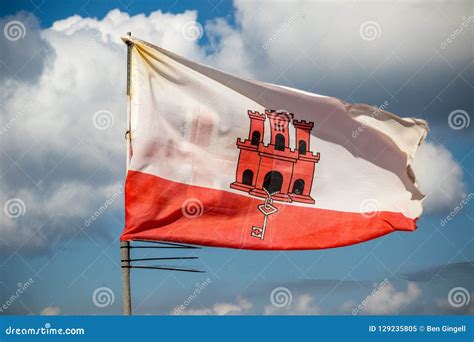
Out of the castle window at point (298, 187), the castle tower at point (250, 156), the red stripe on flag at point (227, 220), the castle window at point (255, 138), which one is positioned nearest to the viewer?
the red stripe on flag at point (227, 220)

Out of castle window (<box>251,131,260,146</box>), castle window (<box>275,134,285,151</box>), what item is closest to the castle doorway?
castle window (<box>275,134,285,151</box>)

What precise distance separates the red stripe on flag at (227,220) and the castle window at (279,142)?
1060mm

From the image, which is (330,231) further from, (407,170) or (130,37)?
(130,37)

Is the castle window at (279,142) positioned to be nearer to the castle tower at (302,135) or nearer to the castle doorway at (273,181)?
the castle tower at (302,135)

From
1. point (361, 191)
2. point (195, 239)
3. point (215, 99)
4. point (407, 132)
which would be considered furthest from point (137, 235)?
point (407, 132)

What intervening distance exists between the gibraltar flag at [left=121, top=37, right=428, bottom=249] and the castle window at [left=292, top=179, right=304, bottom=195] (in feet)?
0.06

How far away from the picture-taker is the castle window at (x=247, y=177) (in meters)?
15.8

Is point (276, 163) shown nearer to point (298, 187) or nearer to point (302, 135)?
point (298, 187)

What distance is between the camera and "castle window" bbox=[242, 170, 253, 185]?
623 inches

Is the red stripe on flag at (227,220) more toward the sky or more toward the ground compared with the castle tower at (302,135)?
more toward the ground

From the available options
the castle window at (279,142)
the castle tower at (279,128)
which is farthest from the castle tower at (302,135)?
the castle window at (279,142)

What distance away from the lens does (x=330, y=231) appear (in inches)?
643

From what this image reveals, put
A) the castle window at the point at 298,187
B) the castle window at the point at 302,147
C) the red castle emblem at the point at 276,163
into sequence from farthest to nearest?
the castle window at the point at 302,147 < the castle window at the point at 298,187 < the red castle emblem at the point at 276,163

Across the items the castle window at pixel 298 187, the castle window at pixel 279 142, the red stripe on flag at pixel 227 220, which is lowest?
the red stripe on flag at pixel 227 220
